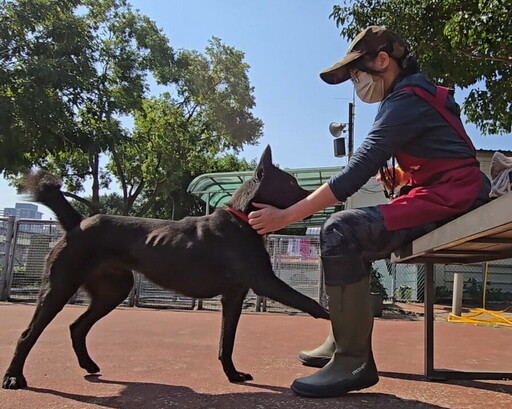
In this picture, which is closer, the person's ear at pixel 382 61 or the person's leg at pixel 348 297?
the person's leg at pixel 348 297

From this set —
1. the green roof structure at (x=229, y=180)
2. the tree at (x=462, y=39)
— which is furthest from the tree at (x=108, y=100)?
the tree at (x=462, y=39)

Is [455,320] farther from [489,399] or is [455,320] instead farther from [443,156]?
[443,156]

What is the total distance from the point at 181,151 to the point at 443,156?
23.0 metres

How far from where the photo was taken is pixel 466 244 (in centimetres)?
202

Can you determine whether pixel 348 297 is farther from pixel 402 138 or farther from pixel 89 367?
pixel 89 367

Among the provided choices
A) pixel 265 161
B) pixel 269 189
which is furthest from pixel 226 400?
pixel 265 161

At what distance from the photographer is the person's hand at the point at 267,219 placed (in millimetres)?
2213

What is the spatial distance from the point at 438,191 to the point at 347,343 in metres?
0.79

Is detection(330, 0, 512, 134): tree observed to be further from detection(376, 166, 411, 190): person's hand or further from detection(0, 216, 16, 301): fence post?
detection(0, 216, 16, 301): fence post

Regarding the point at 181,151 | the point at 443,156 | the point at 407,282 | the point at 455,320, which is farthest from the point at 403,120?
the point at 181,151

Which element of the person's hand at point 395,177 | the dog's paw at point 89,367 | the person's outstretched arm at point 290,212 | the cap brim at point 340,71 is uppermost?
the cap brim at point 340,71

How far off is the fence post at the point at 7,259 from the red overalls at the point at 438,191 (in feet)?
27.9

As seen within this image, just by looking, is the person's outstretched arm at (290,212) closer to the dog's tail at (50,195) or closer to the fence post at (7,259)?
the dog's tail at (50,195)

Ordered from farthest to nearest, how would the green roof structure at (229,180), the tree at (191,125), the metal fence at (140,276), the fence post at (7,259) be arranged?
the tree at (191,125)
the green roof structure at (229,180)
the metal fence at (140,276)
the fence post at (7,259)
